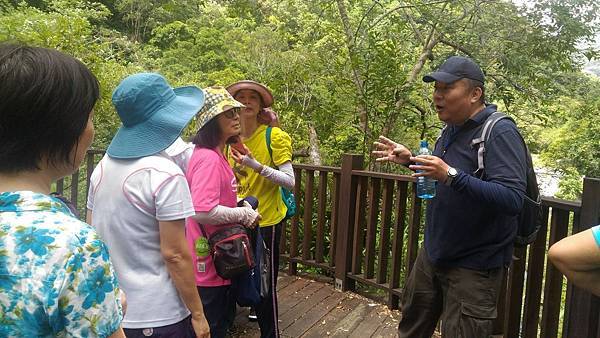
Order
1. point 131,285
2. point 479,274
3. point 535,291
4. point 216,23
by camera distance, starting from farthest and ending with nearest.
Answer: point 216,23, point 535,291, point 479,274, point 131,285

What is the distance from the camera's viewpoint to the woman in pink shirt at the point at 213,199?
203cm

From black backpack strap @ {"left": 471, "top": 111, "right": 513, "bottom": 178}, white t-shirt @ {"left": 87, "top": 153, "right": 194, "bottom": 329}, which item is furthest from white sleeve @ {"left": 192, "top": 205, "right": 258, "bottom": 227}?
black backpack strap @ {"left": 471, "top": 111, "right": 513, "bottom": 178}

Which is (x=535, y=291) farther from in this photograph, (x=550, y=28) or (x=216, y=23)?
(x=216, y=23)

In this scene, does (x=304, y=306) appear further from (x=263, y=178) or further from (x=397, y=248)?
(x=263, y=178)

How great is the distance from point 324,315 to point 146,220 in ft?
8.10

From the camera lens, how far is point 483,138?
82.8 inches

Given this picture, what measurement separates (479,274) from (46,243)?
1907mm

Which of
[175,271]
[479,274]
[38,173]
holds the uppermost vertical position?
[38,173]

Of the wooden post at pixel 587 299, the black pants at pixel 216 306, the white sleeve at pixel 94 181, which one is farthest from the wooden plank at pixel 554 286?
the white sleeve at pixel 94 181

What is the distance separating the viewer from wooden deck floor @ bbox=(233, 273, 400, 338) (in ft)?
11.1

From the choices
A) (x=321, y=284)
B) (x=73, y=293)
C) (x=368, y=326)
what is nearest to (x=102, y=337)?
(x=73, y=293)

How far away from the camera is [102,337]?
0.85 meters

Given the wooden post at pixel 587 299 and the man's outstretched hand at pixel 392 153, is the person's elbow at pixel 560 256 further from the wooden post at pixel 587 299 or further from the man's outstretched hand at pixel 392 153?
the wooden post at pixel 587 299

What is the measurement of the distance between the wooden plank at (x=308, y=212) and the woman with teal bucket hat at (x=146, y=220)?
2784 mm
